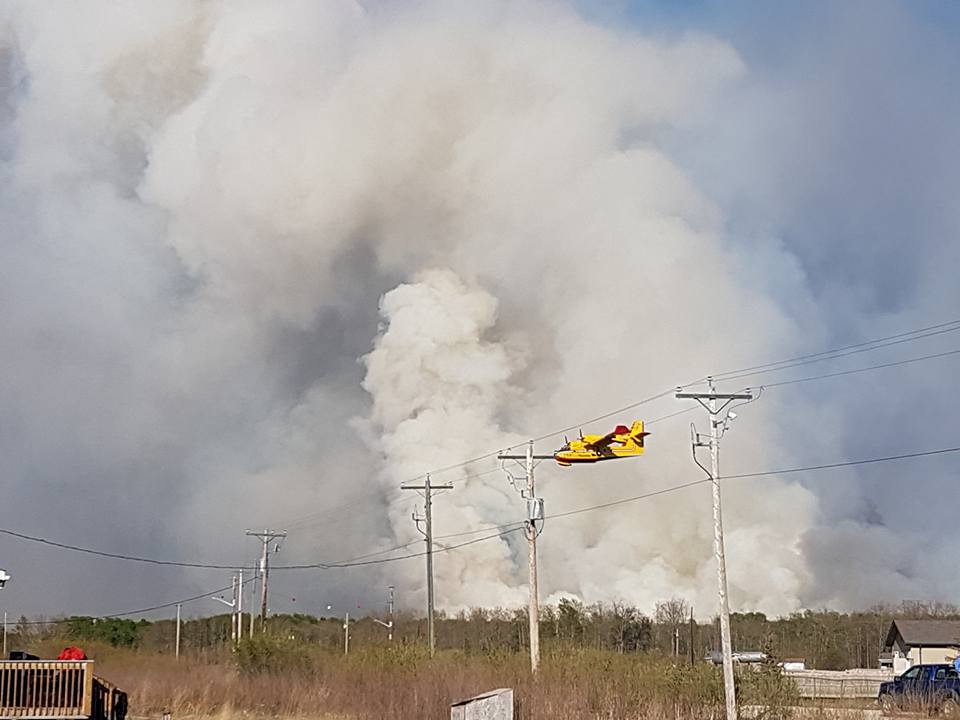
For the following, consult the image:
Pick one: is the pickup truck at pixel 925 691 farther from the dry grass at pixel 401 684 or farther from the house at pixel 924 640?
the house at pixel 924 640

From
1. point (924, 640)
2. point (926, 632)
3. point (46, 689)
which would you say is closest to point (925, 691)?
point (46, 689)

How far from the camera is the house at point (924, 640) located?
74500 mm

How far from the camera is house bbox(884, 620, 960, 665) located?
7450cm

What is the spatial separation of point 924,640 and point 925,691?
32909mm

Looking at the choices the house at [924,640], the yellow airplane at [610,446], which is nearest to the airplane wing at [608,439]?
the yellow airplane at [610,446]

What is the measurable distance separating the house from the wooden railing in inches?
2214

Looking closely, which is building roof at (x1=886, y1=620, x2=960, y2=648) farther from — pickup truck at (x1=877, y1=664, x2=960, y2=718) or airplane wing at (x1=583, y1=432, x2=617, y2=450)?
airplane wing at (x1=583, y1=432, x2=617, y2=450)

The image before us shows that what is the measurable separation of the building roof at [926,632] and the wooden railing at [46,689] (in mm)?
56572

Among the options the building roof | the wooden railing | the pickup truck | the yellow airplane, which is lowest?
the pickup truck

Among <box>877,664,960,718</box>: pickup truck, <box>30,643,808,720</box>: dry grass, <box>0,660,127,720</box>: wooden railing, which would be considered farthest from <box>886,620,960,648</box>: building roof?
<box>0,660,127,720</box>: wooden railing

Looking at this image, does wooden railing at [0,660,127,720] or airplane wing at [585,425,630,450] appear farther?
airplane wing at [585,425,630,450]

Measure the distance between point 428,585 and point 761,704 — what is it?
2885 cm

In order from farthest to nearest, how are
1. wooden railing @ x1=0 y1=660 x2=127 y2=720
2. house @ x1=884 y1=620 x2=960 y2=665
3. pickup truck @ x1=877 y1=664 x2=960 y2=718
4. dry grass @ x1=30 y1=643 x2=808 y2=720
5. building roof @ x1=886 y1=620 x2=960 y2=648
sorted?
building roof @ x1=886 y1=620 x2=960 y2=648
house @ x1=884 y1=620 x2=960 y2=665
pickup truck @ x1=877 y1=664 x2=960 y2=718
dry grass @ x1=30 y1=643 x2=808 y2=720
wooden railing @ x1=0 y1=660 x2=127 y2=720

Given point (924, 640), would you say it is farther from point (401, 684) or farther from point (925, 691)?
point (401, 684)
